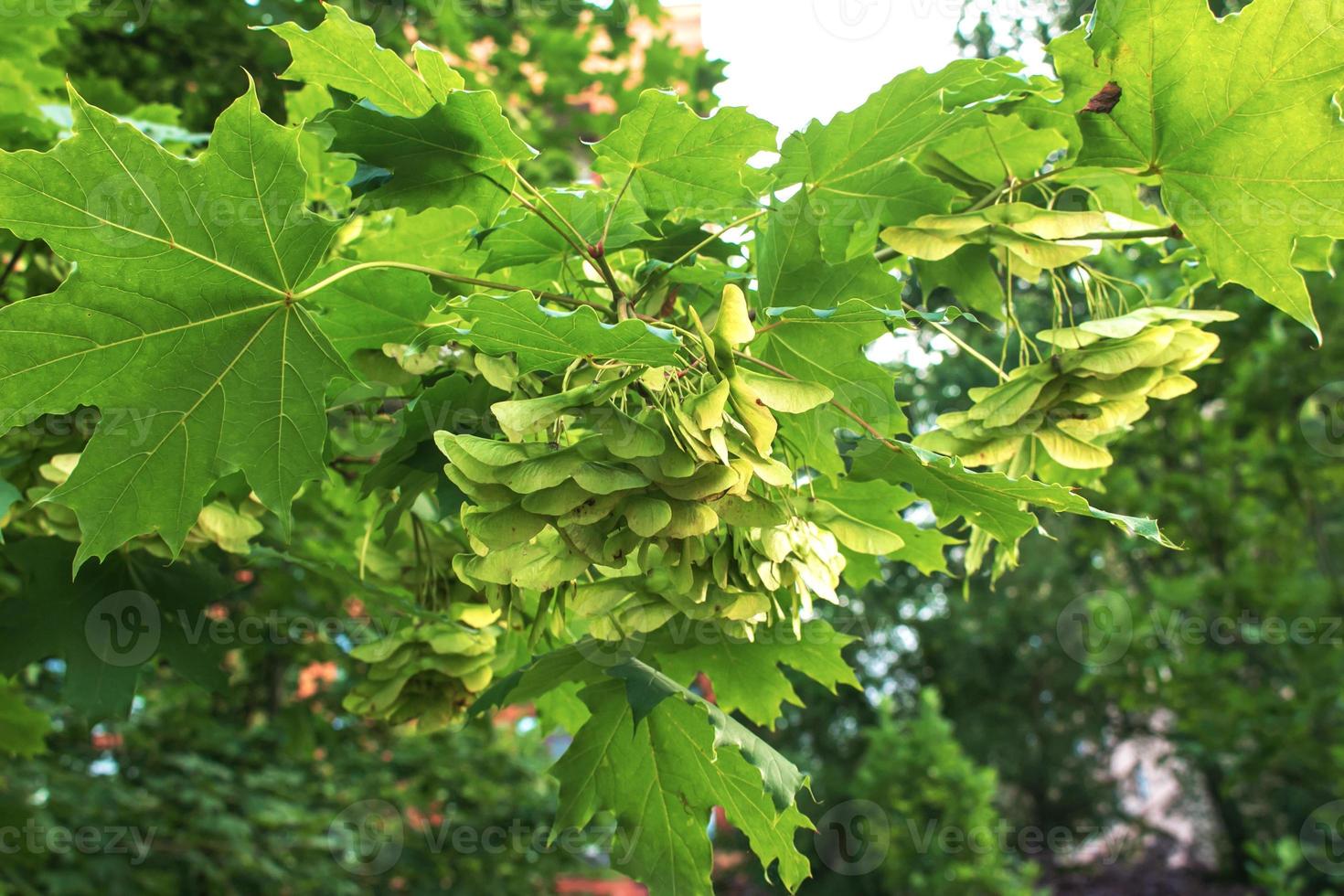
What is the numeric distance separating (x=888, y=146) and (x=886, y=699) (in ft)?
29.5

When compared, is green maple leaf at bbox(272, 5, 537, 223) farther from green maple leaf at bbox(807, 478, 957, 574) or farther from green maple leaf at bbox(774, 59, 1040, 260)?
green maple leaf at bbox(807, 478, 957, 574)

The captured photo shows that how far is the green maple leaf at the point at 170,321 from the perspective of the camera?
1442mm

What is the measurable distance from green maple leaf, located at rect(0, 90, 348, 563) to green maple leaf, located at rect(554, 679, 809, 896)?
81 cm

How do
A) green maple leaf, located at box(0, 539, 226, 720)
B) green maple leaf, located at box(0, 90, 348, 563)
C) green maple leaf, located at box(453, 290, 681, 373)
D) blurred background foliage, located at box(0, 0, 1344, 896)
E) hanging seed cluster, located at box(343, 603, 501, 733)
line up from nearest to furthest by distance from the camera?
green maple leaf, located at box(453, 290, 681, 373) → green maple leaf, located at box(0, 90, 348, 563) → hanging seed cluster, located at box(343, 603, 501, 733) → green maple leaf, located at box(0, 539, 226, 720) → blurred background foliage, located at box(0, 0, 1344, 896)

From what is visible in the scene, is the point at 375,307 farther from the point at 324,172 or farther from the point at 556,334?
the point at 324,172

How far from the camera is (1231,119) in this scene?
1678mm

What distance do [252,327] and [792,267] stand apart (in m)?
0.82

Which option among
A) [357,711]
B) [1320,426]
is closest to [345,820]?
[357,711]

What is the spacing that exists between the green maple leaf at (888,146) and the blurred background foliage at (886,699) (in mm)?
1487

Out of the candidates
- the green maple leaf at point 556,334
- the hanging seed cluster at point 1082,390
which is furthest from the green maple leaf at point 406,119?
the hanging seed cluster at point 1082,390

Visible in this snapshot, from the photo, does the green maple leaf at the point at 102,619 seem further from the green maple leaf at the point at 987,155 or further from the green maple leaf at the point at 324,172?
the green maple leaf at the point at 987,155

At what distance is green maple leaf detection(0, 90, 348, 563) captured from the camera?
1.44 meters

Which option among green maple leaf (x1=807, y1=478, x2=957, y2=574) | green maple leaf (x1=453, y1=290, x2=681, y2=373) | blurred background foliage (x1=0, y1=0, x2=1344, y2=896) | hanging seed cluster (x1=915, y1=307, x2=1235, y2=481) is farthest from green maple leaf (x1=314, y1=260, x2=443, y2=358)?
blurred background foliage (x1=0, y1=0, x2=1344, y2=896)

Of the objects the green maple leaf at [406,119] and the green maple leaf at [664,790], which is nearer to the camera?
the green maple leaf at [406,119]
